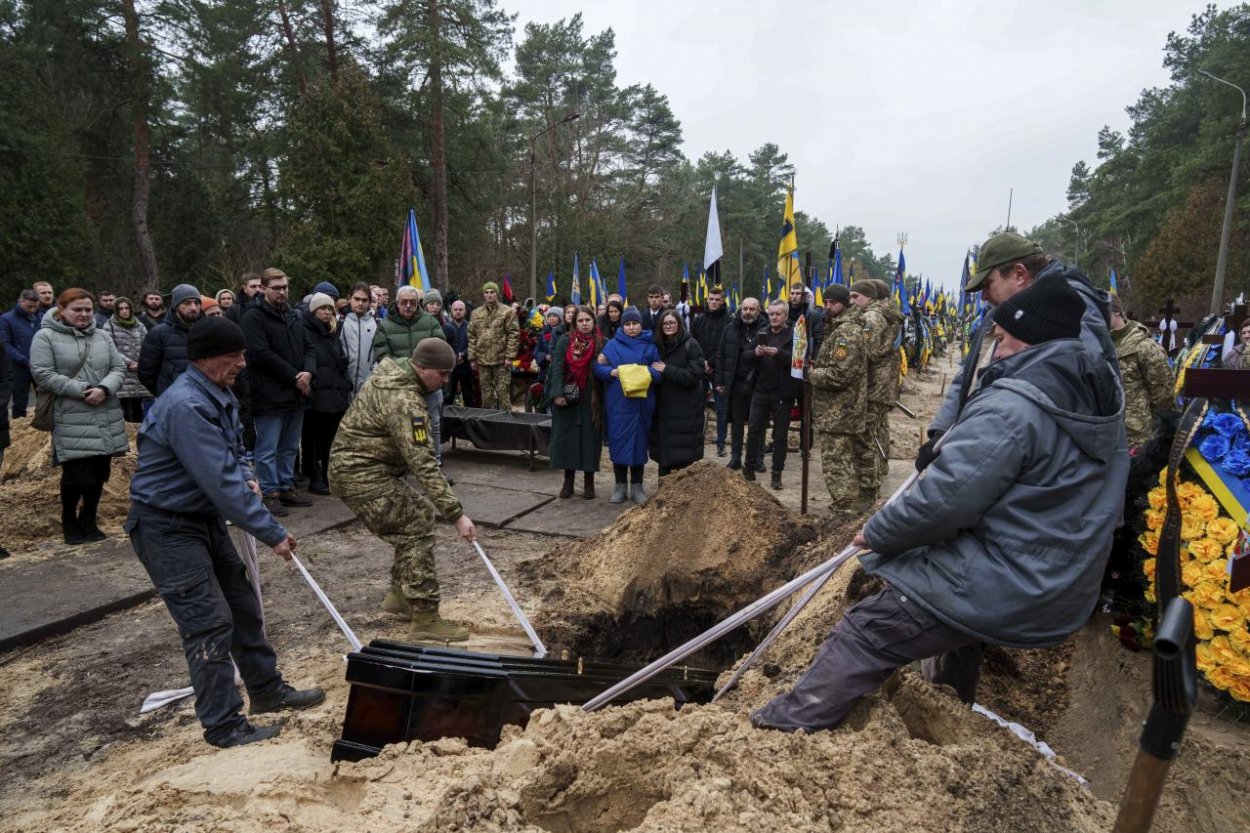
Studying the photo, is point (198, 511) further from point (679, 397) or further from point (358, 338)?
point (358, 338)

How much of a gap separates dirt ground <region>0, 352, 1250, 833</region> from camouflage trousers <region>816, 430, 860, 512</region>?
4.34 feet

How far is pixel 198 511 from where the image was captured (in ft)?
10.0

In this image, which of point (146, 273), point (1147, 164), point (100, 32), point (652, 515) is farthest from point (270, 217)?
point (1147, 164)

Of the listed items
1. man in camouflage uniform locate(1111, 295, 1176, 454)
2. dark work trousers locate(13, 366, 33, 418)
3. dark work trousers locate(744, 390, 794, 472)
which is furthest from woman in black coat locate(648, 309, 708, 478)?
dark work trousers locate(13, 366, 33, 418)

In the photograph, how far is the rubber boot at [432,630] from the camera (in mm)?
4207

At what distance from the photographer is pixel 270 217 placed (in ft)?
67.9

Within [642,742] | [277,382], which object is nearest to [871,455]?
[642,742]

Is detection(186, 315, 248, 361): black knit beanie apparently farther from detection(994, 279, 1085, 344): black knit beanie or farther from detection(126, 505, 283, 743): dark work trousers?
detection(994, 279, 1085, 344): black knit beanie

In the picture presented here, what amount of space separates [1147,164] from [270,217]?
38957 mm

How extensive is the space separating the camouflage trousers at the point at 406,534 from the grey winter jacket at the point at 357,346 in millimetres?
3464

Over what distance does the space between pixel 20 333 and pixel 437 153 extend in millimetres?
12847

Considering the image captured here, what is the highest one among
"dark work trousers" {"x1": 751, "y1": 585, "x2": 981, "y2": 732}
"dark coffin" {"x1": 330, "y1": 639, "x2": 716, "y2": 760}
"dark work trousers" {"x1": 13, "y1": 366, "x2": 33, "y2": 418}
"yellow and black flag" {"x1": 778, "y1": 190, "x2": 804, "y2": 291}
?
"yellow and black flag" {"x1": 778, "y1": 190, "x2": 804, "y2": 291}

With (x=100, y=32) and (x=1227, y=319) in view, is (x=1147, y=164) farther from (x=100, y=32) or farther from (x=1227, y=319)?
(x=100, y=32)

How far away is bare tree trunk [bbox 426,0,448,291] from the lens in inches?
744
